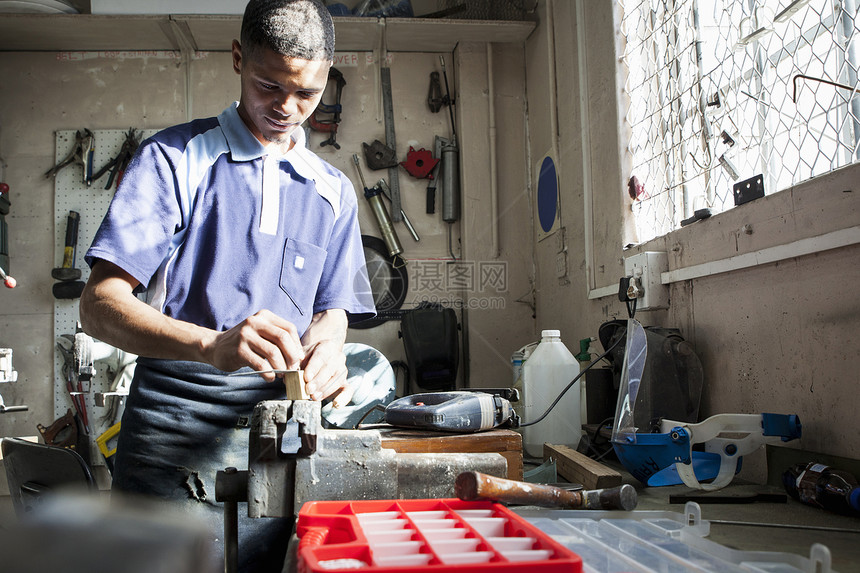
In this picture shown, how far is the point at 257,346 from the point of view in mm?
967

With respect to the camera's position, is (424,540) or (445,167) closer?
(424,540)

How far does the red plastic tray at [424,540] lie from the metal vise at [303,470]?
12 cm

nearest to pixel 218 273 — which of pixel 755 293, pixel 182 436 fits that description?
pixel 182 436

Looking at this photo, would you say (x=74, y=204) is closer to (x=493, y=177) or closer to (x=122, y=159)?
(x=122, y=159)

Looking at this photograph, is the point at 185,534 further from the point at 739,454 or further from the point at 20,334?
the point at 20,334

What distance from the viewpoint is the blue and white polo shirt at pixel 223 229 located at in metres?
1.12

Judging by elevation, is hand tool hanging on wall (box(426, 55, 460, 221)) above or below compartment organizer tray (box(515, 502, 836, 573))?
above

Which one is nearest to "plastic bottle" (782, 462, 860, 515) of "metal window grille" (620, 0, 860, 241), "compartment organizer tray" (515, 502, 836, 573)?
"compartment organizer tray" (515, 502, 836, 573)

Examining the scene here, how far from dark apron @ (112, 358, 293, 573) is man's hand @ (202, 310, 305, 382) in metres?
0.20

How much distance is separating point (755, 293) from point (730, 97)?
61cm

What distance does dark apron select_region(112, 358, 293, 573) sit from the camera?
115 centimetres

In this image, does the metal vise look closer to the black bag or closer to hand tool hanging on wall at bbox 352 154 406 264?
the black bag

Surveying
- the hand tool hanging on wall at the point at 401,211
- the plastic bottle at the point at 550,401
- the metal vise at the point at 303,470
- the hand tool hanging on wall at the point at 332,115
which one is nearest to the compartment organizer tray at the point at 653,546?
the metal vise at the point at 303,470

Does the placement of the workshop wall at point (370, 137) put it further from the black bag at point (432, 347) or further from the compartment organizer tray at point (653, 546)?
the compartment organizer tray at point (653, 546)
